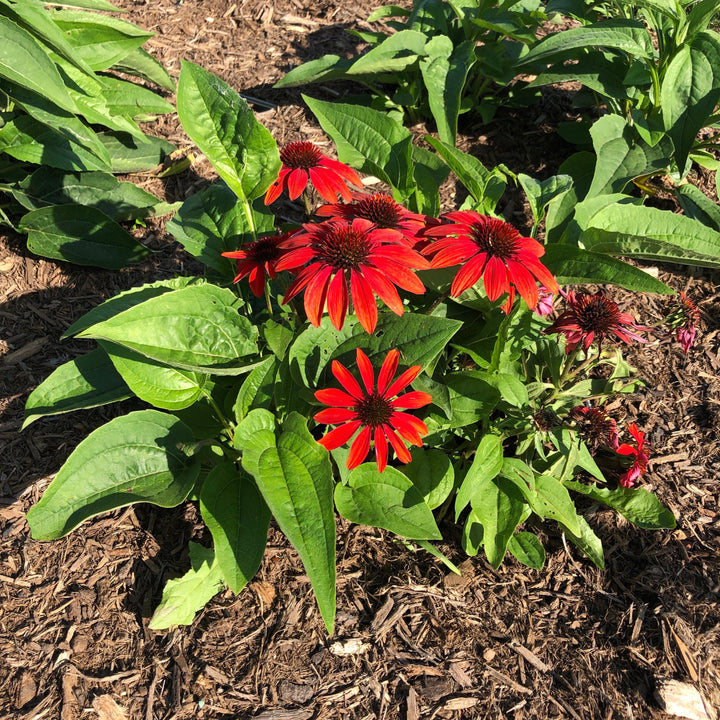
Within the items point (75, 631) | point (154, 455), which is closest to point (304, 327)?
point (154, 455)

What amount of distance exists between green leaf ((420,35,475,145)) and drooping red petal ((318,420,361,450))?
163cm

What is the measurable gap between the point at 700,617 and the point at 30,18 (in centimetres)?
297

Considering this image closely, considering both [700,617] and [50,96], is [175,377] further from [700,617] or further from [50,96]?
[700,617]

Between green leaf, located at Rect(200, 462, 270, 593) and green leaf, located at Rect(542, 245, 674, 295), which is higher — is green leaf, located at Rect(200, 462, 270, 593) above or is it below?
below

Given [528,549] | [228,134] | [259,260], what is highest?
[228,134]

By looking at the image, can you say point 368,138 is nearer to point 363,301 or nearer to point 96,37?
point 363,301

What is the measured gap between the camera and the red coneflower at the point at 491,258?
1.65 m

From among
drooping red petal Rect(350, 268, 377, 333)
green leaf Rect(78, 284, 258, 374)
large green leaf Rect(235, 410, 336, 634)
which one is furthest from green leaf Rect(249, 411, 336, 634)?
drooping red petal Rect(350, 268, 377, 333)

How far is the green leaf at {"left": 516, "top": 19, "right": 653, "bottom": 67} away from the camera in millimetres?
2551

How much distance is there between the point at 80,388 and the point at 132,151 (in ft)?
4.92

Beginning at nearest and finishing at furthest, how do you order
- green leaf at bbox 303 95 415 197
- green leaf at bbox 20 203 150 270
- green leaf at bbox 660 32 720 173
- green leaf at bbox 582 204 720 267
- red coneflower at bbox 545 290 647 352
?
1. red coneflower at bbox 545 290 647 352
2. green leaf at bbox 582 204 720 267
3. green leaf at bbox 303 95 415 197
4. green leaf at bbox 660 32 720 173
5. green leaf at bbox 20 203 150 270

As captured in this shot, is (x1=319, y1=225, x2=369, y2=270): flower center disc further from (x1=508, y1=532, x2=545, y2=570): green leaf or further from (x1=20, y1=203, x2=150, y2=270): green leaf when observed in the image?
(x1=20, y1=203, x2=150, y2=270): green leaf

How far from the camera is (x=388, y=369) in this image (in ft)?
5.48

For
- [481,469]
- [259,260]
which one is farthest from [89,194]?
[481,469]
